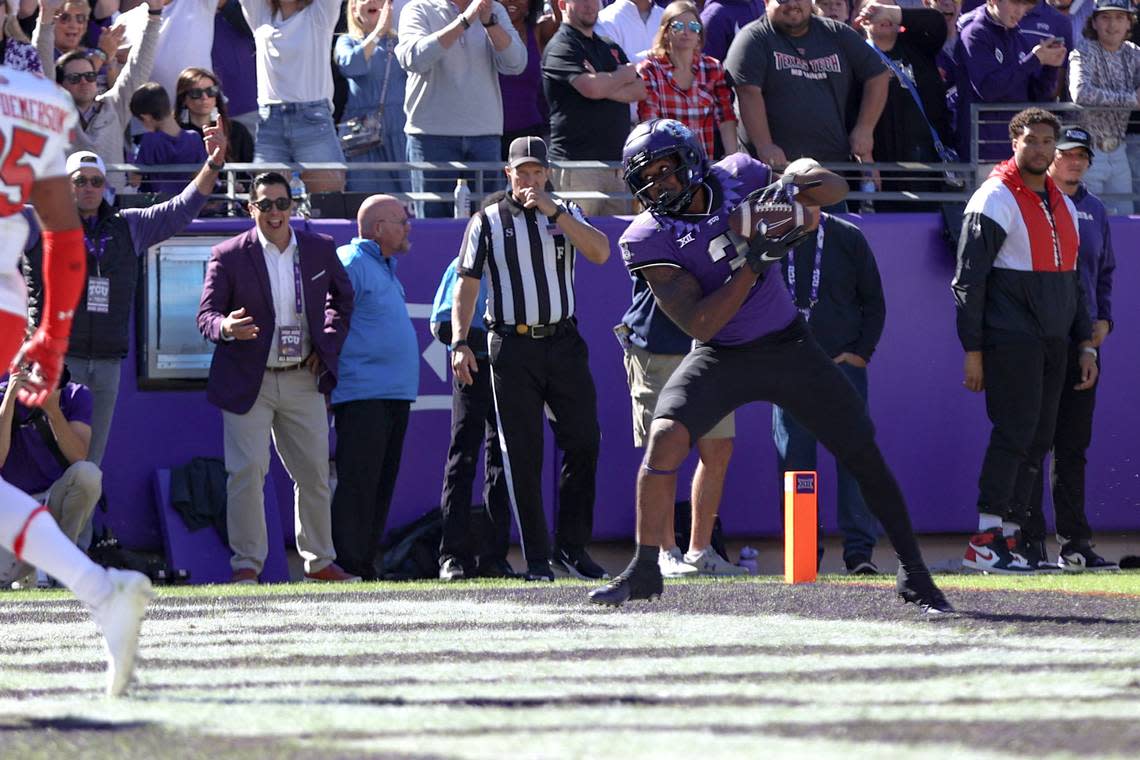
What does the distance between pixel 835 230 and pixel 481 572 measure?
264cm

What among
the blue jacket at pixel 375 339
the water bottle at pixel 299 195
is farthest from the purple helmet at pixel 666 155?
the water bottle at pixel 299 195

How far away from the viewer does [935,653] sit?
5.72 meters

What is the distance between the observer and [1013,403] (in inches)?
400

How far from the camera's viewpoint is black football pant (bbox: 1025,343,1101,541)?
10695 millimetres

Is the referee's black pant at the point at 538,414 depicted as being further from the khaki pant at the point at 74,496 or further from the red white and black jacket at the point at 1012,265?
the red white and black jacket at the point at 1012,265

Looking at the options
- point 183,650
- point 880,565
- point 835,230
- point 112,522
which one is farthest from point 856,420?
point 112,522

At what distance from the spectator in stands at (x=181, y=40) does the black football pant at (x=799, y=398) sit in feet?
18.1

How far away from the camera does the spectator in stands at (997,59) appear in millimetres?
11719

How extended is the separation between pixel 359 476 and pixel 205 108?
252 centimetres

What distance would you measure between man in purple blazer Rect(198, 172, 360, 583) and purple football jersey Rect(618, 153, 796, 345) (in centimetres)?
324

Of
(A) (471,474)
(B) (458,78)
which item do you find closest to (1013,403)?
(A) (471,474)

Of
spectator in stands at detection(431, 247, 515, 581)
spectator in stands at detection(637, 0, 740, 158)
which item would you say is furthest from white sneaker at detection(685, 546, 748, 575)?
spectator in stands at detection(637, 0, 740, 158)

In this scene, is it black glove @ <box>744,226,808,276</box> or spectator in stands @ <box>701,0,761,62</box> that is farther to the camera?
spectator in stands @ <box>701,0,761,62</box>

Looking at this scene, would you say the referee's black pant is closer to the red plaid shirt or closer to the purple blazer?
the purple blazer
